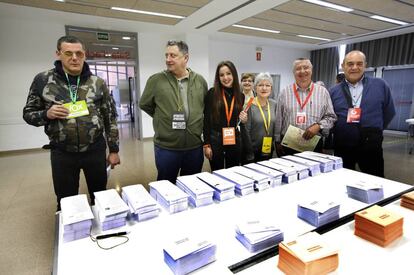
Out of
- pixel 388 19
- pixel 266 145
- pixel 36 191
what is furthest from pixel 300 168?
pixel 388 19

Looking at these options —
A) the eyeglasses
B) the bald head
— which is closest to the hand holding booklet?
the bald head

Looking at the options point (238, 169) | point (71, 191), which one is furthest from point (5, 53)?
point (238, 169)

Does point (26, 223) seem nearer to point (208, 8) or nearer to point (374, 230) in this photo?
point (374, 230)

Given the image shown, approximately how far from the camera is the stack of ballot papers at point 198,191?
125 centimetres

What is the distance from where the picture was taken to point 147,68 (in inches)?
262

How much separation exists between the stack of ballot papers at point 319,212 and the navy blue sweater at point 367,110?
131 centimetres

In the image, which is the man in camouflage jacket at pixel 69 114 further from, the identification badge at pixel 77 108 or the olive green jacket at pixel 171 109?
the olive green jacket at pixel 171 109

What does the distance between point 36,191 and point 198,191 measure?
309cm

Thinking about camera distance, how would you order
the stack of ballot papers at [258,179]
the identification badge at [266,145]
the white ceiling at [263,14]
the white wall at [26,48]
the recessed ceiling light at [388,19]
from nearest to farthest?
1. the stack of ballot papers at [258,179]
2. the identification badge at [266,145]
3. the white ceiling at [263,14]
4. the white wall at [26,48]
5. the recessed ceiling light at [388,19]

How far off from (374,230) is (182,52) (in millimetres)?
1580

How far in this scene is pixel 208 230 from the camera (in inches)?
41.6

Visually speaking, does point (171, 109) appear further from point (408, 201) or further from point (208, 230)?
point (408, 201)

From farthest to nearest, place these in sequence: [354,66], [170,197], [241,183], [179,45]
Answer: [354,66]
[179,45]
[241,183]
[170,197]

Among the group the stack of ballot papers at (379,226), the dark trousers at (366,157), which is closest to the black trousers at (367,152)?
the dark trousers at (366,157)
